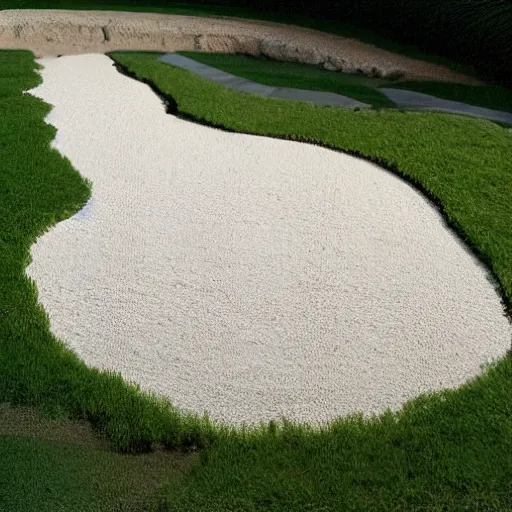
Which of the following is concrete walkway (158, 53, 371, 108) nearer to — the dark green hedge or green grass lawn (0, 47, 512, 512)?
the dark green hedge

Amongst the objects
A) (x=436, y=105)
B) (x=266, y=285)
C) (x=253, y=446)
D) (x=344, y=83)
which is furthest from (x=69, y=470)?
(x=344, y=83)

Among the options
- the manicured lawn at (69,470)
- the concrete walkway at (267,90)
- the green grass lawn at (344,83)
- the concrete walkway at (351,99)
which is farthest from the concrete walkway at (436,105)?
the manicured lawn at (69,470)

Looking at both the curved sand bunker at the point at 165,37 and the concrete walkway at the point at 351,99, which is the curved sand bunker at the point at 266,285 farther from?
the curved sand bunker at the point at 165,37

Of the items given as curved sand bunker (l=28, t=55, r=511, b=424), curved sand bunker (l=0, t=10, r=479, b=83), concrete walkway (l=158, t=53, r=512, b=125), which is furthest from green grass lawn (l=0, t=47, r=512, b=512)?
curved sand bunker (l=0, t=10, r=479, b=83)

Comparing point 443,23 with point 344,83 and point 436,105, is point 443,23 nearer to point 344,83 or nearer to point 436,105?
point 344,83

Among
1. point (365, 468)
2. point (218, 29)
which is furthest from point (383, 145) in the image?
point (218, 29)
